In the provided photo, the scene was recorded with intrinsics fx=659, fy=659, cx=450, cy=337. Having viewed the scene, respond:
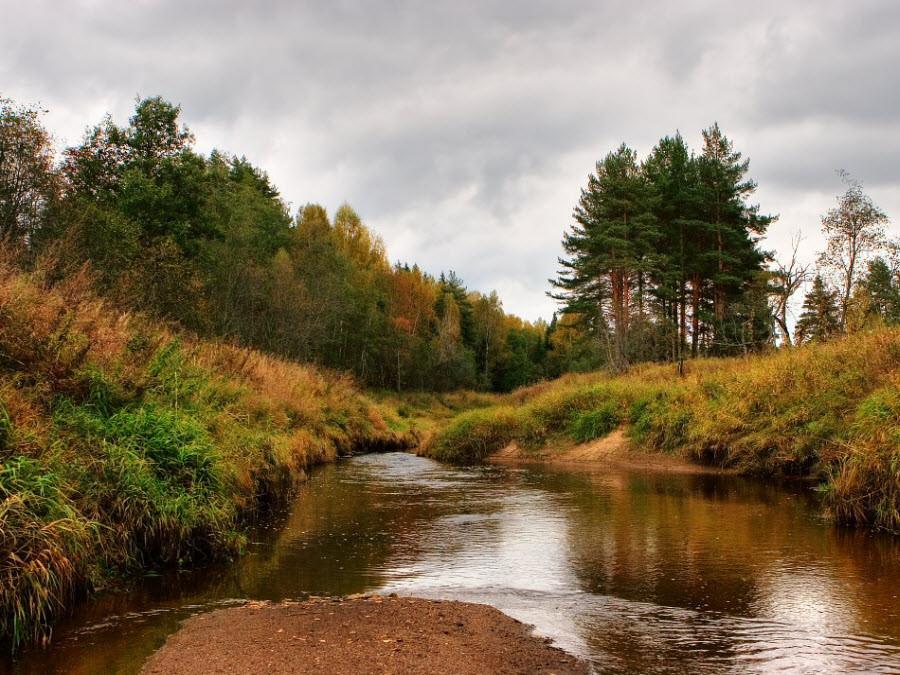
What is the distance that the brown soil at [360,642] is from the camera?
4.90 m

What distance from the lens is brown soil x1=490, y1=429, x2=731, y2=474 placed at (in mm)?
20562

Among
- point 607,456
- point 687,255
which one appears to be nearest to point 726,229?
point 687,255

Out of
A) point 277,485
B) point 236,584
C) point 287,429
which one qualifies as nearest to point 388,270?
point 287,429

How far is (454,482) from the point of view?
17.7m

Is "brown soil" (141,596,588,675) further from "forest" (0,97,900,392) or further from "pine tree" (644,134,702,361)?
"pine tree" (644,134,702,361)

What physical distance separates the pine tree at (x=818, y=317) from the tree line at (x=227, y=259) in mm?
23372

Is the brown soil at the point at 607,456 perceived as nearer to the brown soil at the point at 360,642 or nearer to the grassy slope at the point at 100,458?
the grassy slope at the point at 100,458

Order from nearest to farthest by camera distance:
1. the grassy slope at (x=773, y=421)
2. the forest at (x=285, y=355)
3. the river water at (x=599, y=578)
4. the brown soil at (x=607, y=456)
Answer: the river water at (x=599, y=578)
the forest at (x=285, y=355)
the grassy slope at (x=773, y=421)
the brown soil at (x=607, y=456)

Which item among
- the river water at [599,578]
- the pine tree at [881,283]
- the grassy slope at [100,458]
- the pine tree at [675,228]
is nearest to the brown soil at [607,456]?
the river water at [599,578]

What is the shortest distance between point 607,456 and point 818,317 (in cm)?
1437

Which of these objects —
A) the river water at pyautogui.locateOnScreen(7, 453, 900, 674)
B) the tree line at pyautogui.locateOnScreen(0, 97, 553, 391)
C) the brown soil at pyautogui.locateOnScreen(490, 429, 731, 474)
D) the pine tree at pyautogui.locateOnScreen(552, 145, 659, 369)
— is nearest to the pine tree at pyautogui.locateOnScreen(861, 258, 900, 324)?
the pine tree at pyautogui.locateOnScreen(552, 145, 659, 369)

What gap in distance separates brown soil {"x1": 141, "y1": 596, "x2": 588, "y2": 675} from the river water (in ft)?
1.24

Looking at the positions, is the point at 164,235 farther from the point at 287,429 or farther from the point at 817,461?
the point at 817,461

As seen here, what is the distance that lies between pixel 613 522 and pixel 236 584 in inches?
260
